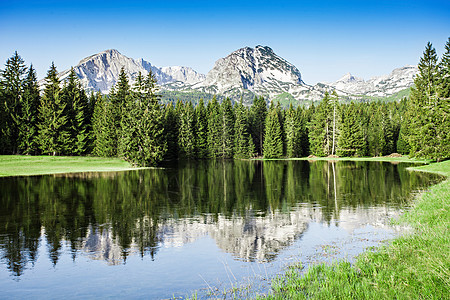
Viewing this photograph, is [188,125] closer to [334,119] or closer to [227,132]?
[227,132]

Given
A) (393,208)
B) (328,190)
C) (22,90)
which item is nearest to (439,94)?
(328,190)

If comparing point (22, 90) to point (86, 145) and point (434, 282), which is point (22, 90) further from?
point (434, 282)

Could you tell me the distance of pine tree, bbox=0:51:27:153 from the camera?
215 ft

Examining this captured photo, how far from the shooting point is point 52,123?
66938 mm

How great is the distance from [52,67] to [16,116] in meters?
13.4

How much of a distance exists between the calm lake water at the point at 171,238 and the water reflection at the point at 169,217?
55 mm

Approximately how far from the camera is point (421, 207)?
17.1 meters

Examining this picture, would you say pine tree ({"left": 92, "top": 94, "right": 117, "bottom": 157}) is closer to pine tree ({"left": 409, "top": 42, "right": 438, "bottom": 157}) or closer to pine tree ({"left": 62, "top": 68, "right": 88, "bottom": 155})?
pine tree ({"left": 62, "top": 68, "right": 88, "bottom": 155})

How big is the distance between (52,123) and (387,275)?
71.0 metres

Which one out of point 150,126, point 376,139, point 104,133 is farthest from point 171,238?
point 376,139

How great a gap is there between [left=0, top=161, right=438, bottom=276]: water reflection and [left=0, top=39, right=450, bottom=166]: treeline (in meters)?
29.0

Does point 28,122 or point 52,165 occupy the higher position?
point 28,122

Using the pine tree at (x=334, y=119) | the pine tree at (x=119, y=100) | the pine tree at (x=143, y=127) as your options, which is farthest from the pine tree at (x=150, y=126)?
the pine tree at (x=334, y=119)

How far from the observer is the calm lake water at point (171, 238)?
9484 millimetres
